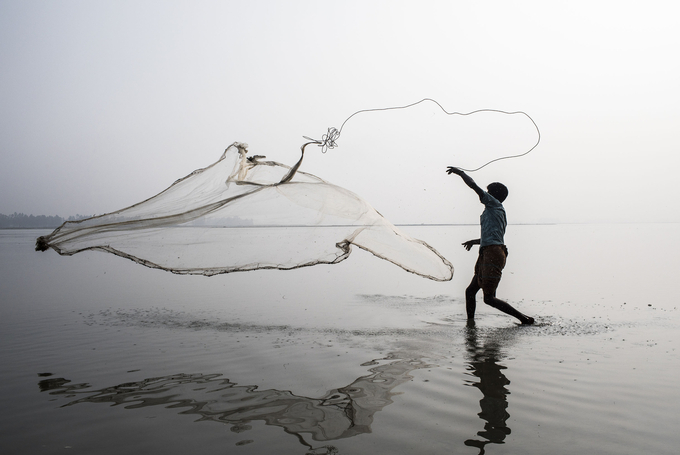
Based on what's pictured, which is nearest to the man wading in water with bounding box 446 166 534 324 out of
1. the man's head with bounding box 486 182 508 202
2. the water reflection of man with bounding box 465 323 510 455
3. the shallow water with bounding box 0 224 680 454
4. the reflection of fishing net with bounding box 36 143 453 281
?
the man's head with bounding box 486 182 508 202

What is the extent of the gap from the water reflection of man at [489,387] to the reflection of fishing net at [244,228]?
1.45 meters

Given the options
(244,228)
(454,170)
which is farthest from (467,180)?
(244,228)

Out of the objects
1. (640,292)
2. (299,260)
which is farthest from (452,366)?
(640,292)

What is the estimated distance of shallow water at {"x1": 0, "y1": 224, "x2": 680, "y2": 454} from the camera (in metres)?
2.96

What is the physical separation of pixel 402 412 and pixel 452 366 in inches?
47.8

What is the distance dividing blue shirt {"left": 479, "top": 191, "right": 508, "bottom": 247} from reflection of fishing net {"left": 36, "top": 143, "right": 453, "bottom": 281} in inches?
25.8

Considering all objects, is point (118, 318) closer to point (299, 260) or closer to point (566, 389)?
point (299, 260)

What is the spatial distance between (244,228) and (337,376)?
242cm

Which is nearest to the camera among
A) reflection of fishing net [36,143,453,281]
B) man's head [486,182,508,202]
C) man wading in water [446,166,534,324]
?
reflection of fishing net [36,143,453,281]

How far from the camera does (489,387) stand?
383cm

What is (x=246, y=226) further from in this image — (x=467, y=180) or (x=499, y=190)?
(x=499, y=190)

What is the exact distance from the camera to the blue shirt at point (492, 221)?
6301 mm

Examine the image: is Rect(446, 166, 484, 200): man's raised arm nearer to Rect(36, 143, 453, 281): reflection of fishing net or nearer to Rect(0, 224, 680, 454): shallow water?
Rect(36, 143, 453, 281): reflection of fishing net

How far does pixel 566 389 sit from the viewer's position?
12.4 feet
